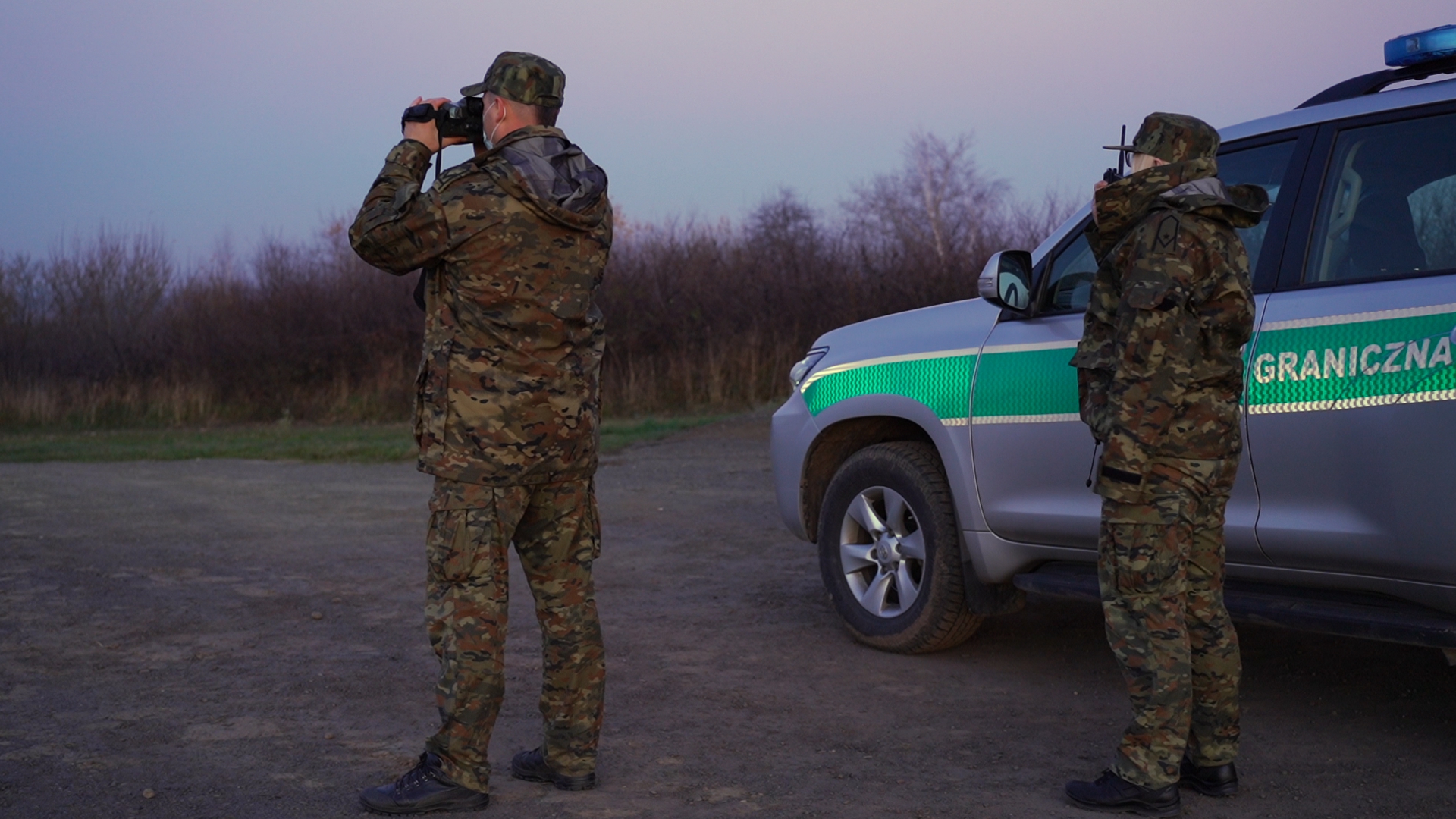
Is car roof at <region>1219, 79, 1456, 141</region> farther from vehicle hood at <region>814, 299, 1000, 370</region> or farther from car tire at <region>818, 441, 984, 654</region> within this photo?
car tire at <region>818, 441, 984, 654</region>

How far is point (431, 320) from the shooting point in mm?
3631

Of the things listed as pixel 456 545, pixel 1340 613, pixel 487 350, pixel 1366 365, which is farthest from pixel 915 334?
pixel 456 545

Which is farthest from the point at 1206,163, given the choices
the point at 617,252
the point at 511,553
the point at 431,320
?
the point at 617,252

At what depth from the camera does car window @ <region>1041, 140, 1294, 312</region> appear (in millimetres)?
4441

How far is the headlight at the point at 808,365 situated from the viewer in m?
5.94

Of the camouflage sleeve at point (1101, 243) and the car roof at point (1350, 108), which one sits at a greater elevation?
the car roof at point (1350, 108)

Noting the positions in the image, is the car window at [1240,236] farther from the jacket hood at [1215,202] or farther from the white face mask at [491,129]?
the white face mask at [491,129]

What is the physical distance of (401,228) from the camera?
3.49 m

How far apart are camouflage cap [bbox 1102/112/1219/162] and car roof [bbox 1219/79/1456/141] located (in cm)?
89

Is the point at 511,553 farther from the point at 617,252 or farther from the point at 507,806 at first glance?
the point at 617,252

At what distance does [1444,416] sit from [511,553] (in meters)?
5.76

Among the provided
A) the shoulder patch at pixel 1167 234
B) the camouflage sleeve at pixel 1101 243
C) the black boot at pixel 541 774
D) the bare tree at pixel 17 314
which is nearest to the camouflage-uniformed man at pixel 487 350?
the black boot at pixel 541 774

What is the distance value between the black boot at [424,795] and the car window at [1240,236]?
234cm

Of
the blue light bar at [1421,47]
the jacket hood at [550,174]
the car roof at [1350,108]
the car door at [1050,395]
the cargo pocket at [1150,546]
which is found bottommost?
the cargo pocket at [1150,546]
